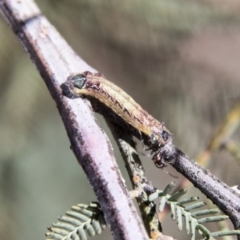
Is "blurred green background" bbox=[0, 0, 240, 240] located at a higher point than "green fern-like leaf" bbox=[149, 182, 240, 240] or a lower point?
higher

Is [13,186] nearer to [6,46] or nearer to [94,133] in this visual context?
[6,46]

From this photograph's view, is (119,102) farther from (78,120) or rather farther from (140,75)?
(140,75)

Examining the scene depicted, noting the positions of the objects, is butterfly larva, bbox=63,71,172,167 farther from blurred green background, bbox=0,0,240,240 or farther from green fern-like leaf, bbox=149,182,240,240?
blurred green background, bbox=0,0,240,240

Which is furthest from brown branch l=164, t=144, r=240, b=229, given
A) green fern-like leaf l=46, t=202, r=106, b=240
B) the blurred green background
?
the blurred green background

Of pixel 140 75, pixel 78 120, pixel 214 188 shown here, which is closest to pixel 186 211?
pixel 214 188

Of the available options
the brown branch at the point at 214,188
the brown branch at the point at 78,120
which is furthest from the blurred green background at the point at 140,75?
the brown branch at the point at 214,188

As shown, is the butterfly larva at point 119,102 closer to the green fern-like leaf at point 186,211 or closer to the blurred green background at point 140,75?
the green fern-like leaf at point 186,211
